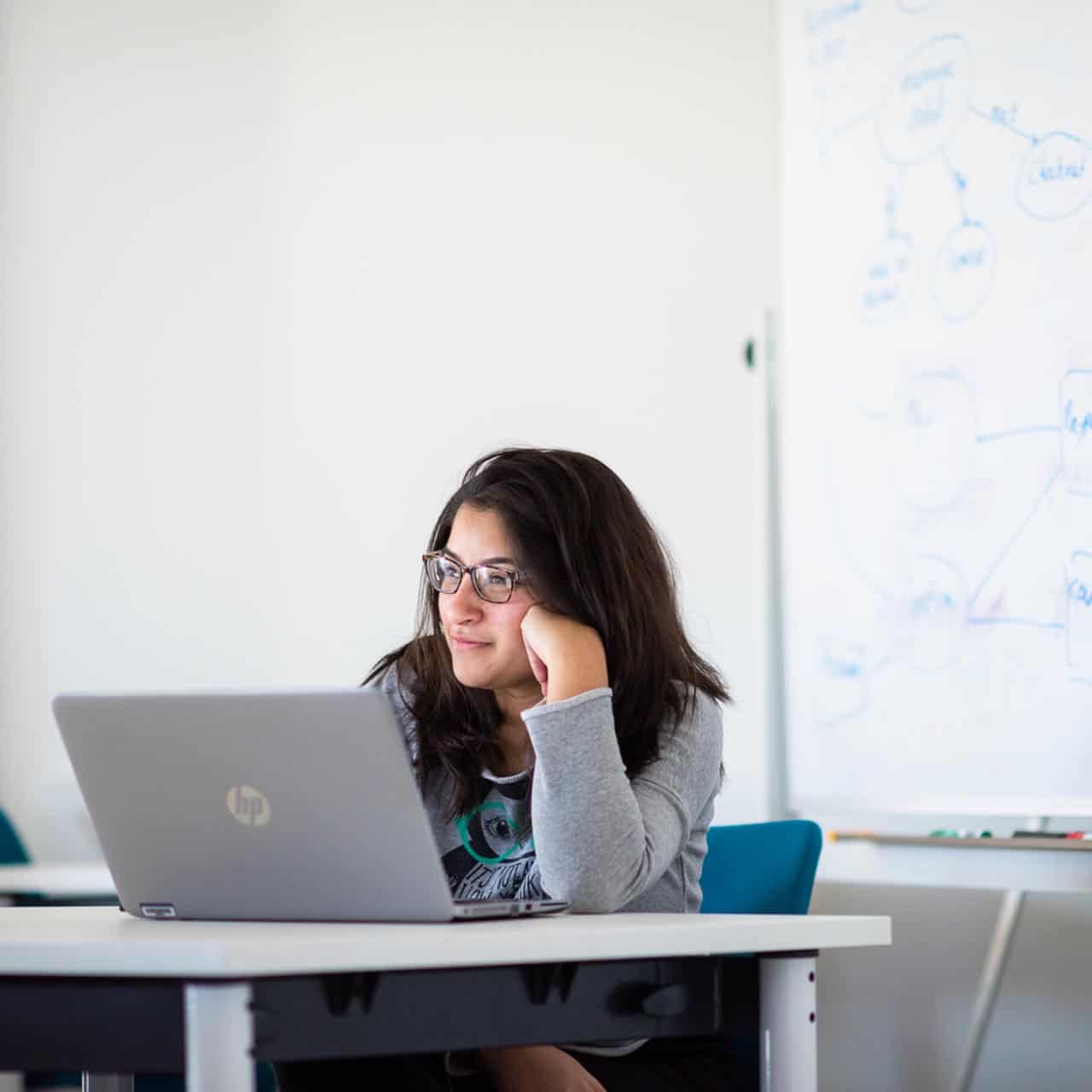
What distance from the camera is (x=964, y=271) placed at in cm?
225

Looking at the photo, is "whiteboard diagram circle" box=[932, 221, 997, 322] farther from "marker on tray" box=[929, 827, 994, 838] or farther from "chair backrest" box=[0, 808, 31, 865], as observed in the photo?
"chair backrest" box=[0, 808, 31, 865]

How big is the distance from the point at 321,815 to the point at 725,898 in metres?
0.74

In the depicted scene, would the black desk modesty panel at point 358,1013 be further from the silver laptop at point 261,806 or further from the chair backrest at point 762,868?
the chair backrest at point 762,868

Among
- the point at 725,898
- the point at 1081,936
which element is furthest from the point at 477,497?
the point at 1081,936

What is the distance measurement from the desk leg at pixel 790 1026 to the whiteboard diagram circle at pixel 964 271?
4.01ft

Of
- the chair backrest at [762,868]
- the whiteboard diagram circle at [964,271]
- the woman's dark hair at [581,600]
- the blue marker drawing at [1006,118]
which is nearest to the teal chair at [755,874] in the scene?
the chair backrest at [762,868]

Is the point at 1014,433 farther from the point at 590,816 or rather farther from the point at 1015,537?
the point at 590,816

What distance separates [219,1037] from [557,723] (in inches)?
21.2

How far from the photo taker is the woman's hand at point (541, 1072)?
140cm

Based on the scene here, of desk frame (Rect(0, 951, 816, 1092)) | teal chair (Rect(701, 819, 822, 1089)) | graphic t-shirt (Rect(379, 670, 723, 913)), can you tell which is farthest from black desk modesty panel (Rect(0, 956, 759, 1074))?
teal chair (Rect(701, 819, 822, 1089))

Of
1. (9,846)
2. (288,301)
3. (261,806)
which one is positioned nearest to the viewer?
(261,806)

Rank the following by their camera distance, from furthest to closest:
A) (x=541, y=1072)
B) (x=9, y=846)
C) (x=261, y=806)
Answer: (x=9, y=846) → (x=541, y=1072) → (x=261, y=806)

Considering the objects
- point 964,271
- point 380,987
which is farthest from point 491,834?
point 964,271

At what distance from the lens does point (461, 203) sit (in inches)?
133
